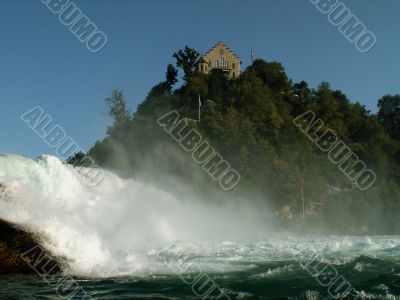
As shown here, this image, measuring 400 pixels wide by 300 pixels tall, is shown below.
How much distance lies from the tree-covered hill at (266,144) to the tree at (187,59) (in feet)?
0.42

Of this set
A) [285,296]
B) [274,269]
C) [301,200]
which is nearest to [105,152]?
[301,200]

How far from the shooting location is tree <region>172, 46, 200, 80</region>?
62312 mm

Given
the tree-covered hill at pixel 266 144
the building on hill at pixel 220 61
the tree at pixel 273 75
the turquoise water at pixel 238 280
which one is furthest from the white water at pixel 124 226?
the building on hill at pixel 220 61

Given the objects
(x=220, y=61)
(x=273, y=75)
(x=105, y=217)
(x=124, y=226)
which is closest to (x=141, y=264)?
(x=105, y=217)

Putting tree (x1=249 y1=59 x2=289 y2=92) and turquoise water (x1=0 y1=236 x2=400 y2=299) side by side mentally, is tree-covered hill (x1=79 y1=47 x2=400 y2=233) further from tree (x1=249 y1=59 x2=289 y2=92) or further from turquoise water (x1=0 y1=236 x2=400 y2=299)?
turquoise water (x1=0 y1=236 x2=400 y2=299)

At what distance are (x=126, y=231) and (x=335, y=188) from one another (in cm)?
2893

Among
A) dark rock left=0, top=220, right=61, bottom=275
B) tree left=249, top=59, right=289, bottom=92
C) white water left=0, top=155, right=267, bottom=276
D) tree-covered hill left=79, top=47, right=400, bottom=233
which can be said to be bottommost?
dark rock left=0, top=220, right=61, bottom=275

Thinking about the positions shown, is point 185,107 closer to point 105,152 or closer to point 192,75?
point 192,75

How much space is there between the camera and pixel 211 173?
136 ft

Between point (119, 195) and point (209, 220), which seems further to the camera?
point (209, 220)

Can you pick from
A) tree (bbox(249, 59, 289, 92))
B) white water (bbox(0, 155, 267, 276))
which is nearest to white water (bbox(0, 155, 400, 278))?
white water (bbox(0, 155, 267, 276))

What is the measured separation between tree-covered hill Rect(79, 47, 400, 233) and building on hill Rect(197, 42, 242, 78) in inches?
58.1

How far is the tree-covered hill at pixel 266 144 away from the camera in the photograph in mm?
43531

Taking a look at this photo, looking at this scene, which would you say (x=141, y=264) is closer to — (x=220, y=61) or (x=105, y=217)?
(x=105, y=217)
